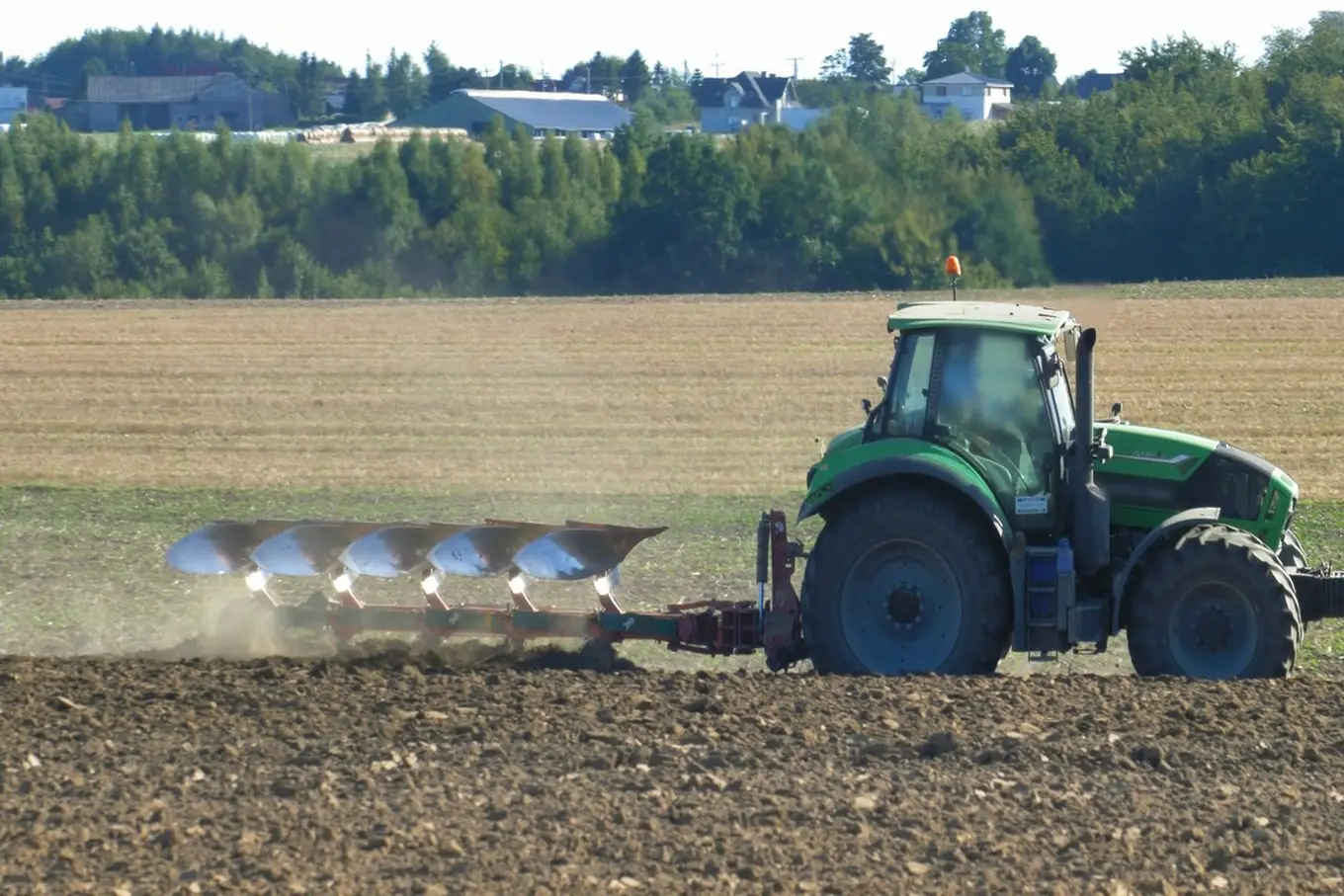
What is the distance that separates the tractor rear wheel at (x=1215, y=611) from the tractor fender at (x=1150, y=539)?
0.05m

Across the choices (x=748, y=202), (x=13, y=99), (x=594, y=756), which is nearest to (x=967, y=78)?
(x=748, y=202)

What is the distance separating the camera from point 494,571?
9945mm

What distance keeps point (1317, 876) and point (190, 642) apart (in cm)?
639

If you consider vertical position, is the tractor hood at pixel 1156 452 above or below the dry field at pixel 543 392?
above

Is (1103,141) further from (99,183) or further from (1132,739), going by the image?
(99,183)

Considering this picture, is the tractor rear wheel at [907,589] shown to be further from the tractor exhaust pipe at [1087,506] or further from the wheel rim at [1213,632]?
the wheel rim at [1213,632]

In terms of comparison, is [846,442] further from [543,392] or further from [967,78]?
[967,78]

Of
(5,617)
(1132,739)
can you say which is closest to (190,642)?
(5,617)

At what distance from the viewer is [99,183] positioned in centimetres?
4803

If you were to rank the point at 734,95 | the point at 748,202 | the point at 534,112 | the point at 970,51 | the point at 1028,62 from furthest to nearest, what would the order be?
the point at 734,95 → the point at 534,112 → the point at 1028,62 → the point at 970,51 → the point at 748,202

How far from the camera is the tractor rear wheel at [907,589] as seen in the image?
8617 millimetres

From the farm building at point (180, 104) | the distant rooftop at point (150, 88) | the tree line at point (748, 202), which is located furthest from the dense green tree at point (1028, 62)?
the distant rooftop at point (150, 88)

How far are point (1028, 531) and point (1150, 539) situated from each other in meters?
0.59

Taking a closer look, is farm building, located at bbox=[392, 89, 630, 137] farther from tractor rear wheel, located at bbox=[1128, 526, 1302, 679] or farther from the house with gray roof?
tractor rear wheel, located at bbox=[1128, 526, 1302, 679]
